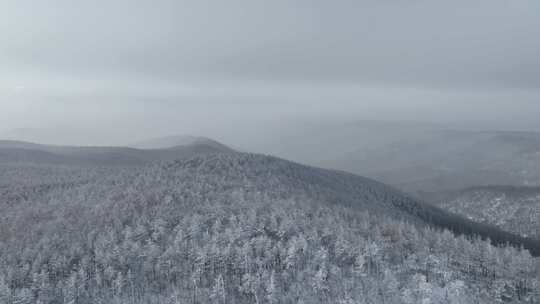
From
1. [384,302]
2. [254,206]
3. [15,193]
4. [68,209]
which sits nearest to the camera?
[384,302]

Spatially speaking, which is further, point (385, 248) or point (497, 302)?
point (385, 248)

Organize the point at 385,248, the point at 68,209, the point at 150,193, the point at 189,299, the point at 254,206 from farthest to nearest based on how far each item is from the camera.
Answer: the point at 150,193, the point at 68,209, the point at 254,206, the point at 385,248, the point at 189,299

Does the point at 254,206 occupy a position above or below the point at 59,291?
above

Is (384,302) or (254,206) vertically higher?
(254,206)

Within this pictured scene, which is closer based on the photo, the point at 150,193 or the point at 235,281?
the point at 235,281

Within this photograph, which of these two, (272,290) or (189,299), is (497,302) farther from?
(189,299)

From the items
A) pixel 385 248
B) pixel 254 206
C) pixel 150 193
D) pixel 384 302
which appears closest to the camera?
pixel 384 302

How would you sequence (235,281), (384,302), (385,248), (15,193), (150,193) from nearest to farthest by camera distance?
(384,302), (235,281), (385,248), (150,193), (15,193)

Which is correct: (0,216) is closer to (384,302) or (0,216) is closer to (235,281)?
(235,281)

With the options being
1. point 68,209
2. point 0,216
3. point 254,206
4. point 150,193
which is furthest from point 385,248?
point 0,216

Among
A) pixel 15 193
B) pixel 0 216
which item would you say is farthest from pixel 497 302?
pixel 15 193
